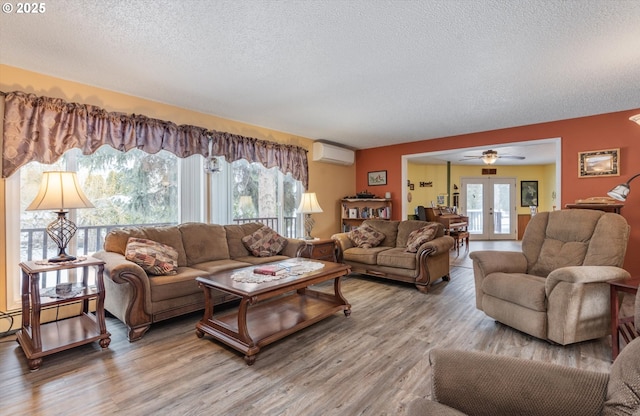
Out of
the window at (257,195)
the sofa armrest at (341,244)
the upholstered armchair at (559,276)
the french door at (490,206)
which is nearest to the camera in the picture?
the upholstered armchair at (559,276)

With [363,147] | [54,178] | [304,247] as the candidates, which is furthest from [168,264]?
[363,147]

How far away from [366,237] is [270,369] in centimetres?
310

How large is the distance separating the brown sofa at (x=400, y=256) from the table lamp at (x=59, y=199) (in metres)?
3.39

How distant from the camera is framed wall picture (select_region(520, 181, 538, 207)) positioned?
950 centimetres

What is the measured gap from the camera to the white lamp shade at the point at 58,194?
2.37 m

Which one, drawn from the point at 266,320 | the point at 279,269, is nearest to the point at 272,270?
the point at 279,269

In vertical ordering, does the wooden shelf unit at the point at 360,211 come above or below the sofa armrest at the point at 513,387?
above

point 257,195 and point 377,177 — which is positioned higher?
point 377,177

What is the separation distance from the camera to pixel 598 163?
4.14m

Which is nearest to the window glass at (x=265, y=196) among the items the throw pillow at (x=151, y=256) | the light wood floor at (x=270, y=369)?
the throw pillow at (x=151, y=256)

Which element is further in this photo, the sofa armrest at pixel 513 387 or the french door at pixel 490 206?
the french door at pixel 490 206

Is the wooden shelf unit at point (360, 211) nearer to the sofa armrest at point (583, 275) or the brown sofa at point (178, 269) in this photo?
the brown sofa at point (178, 269)
